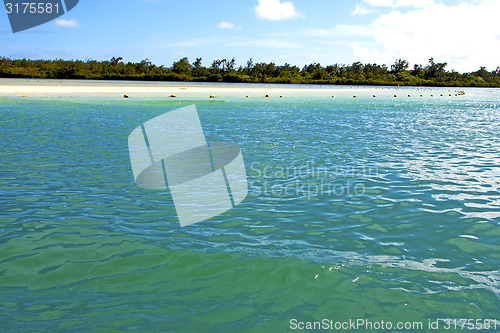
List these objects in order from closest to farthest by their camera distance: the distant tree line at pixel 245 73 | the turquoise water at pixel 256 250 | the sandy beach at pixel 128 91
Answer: the turquoise water at pixel 256 250, the sandy beach at pixel 128 91, the distant tree line at pixel 245 73

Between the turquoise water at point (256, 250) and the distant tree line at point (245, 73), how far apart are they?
12018cm

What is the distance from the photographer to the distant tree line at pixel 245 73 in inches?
4919

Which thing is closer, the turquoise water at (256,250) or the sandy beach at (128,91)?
the turquoise water at (256,250)

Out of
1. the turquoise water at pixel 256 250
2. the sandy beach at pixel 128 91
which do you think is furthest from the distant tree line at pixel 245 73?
the turquoise water at pixel 256 250

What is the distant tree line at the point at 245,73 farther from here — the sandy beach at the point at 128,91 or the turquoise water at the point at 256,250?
the turquoise water at the point at 256,250

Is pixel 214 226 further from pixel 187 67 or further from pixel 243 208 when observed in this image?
pixel 187 67

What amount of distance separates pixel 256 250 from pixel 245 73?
163 m

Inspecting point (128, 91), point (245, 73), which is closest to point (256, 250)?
point (128, 91)

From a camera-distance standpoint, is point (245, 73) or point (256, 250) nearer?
point (256, 250)

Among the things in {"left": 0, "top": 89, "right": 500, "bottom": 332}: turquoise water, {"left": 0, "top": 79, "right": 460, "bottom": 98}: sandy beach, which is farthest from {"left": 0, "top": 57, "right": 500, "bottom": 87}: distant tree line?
{"left": 0, "top": 89, "right": 500, "bottom": 332}: turquoise water

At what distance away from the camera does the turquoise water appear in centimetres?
433

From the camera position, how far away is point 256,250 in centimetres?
591

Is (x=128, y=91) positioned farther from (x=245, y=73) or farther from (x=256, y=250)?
(x=245, y=73)

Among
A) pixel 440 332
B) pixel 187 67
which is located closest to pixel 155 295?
pixel 440 332
